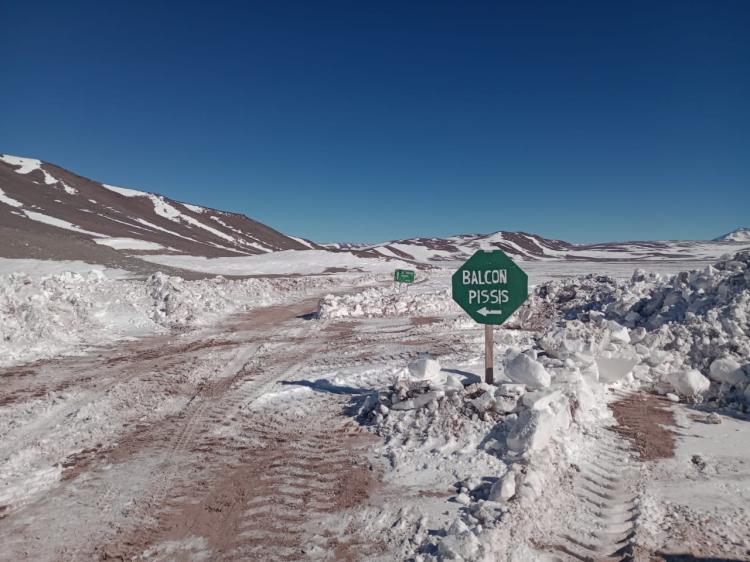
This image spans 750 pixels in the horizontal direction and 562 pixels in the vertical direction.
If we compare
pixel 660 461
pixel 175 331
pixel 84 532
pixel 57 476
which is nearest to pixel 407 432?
pixel 660 461

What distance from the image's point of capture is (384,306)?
1720 centimetres

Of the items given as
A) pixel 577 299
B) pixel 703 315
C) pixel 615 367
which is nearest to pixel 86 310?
pixel 615 367

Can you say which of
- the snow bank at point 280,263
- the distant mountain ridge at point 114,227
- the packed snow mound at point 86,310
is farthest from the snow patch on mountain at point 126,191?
the packed snow mound at point 86,310

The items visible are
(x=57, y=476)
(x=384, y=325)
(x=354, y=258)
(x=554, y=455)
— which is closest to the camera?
(x=554, y=455)

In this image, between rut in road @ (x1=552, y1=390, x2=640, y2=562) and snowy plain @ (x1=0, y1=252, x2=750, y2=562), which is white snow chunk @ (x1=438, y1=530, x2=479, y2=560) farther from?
rut in road @ (x1=552, y1=390, x2=640, y2=562)

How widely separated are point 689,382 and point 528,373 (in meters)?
2.53

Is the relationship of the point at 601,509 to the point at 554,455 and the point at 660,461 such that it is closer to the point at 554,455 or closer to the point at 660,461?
the point at 554,455

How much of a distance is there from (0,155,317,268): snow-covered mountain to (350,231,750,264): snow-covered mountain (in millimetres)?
33256

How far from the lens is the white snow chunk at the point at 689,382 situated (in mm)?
5965

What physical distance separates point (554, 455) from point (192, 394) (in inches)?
227

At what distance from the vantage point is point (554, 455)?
4.15 meters

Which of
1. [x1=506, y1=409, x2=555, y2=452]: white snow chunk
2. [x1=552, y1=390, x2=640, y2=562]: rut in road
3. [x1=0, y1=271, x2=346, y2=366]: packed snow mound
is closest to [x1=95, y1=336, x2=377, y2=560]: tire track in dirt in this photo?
[x1=506, y1=409, x2=555, y2=452]: white snow chunk

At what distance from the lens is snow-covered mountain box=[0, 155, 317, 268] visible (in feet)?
89.5

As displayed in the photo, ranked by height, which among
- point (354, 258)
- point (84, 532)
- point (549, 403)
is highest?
point (354, 258)
